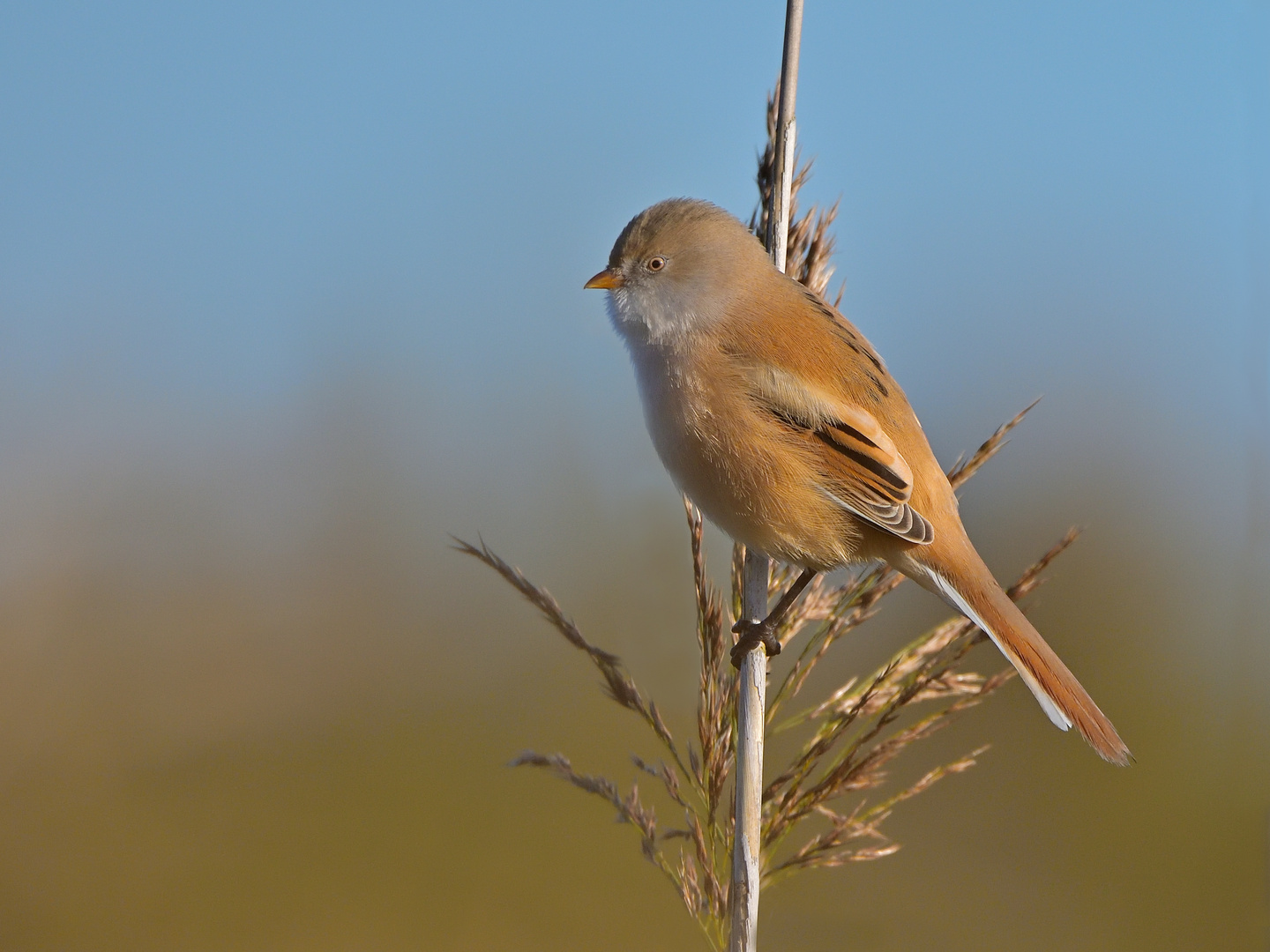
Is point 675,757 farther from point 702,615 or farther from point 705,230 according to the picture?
point 705,230

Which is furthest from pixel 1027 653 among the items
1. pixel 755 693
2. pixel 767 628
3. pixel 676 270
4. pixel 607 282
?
pixel 607 282

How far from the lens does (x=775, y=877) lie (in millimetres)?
2041

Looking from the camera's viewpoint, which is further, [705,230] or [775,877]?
[705,230]

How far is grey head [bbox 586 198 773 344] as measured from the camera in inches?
109

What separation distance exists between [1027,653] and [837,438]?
72cm

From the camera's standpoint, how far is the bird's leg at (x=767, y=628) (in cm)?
229

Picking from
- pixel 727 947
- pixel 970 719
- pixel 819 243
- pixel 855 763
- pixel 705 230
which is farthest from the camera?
pixel 970 719

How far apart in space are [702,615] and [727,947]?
668mm

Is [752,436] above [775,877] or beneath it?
above

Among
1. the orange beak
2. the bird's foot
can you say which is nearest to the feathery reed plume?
the bird's foot

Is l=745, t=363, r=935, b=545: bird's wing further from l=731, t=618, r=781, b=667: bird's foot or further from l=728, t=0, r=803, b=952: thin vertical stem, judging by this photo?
l=731, t=618, r=781, b=667: bird's foot

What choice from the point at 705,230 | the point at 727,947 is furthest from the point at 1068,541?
the point at 705,230

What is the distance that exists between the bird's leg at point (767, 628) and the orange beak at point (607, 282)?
103 centimetres

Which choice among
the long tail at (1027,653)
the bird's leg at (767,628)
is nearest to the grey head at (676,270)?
the bird's leg at (767,628)
